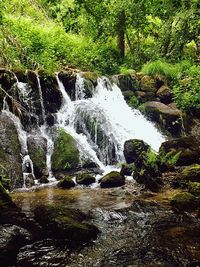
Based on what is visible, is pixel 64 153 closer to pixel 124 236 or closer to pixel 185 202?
pixel 185 202

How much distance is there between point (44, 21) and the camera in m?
22.9

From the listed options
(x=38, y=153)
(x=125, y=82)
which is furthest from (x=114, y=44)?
(x=38, y=153)

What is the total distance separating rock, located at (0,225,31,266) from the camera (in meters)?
5.01

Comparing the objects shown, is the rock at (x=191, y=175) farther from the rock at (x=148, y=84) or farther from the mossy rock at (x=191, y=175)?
the rock at (x=148, y=84)

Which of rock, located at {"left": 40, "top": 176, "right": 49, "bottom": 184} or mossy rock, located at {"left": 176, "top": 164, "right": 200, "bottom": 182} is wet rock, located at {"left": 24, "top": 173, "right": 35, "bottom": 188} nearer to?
rock, located at {"left": 40, "top": 176, "right": 49, "bottom": 184}

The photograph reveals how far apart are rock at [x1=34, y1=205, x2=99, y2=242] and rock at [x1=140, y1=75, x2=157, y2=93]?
37.4 feet

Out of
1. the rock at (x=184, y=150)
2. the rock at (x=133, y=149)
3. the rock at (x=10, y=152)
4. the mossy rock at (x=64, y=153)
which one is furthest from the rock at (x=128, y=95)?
Result: the rock at (x=10, y=152)

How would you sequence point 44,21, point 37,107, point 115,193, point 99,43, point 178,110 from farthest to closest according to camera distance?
point 44,21 → point 99,43 → point 178,110 → point 37,107 → point 115,193

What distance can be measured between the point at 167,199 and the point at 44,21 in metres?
18.1

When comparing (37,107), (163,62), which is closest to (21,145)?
(37,107)

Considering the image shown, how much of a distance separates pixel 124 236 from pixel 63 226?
3.56 ft

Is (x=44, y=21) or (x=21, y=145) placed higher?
(x=44, y=21)

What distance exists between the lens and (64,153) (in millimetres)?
11797

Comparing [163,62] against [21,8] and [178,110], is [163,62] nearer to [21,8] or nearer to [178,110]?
[178,110]
